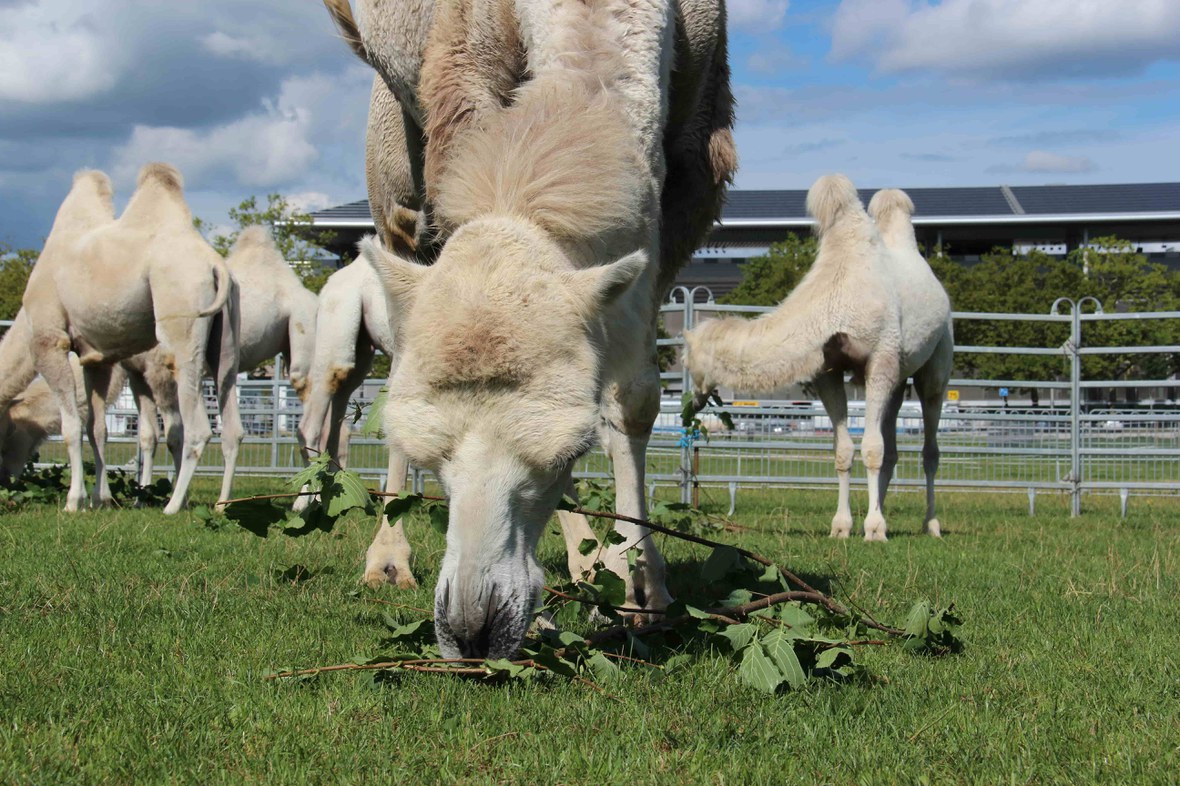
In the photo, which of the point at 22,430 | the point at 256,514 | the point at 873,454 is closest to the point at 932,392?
the point at 873,454

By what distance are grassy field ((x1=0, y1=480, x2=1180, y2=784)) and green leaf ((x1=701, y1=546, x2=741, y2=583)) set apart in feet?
0.98

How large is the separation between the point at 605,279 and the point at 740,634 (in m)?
1.14

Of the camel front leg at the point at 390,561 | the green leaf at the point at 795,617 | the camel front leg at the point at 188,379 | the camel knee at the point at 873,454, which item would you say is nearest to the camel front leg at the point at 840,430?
the camel knee at the point at 873,454

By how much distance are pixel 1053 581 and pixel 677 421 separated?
10109 mm

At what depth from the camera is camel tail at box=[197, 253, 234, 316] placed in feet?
29.3

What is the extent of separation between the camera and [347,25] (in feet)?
17.1

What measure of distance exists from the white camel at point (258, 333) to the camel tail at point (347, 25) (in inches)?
252

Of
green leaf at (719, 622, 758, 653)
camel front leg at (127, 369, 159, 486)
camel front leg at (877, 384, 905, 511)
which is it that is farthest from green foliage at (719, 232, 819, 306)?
green leaf at (719, 622, 758, 653)

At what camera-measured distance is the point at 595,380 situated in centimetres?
307

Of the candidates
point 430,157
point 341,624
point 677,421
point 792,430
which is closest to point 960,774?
point 341,624

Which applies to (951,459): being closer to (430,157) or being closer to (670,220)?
(670,220)

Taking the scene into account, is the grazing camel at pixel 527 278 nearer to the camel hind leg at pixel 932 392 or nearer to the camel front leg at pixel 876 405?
the camel front leg at pixel 876 405

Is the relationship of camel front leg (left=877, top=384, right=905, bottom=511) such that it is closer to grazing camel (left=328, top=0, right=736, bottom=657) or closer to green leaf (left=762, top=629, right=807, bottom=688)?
grazing camel (left=328, top=0, right=736, bottom=657)

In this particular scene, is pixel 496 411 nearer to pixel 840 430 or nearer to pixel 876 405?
pixel 876 405
